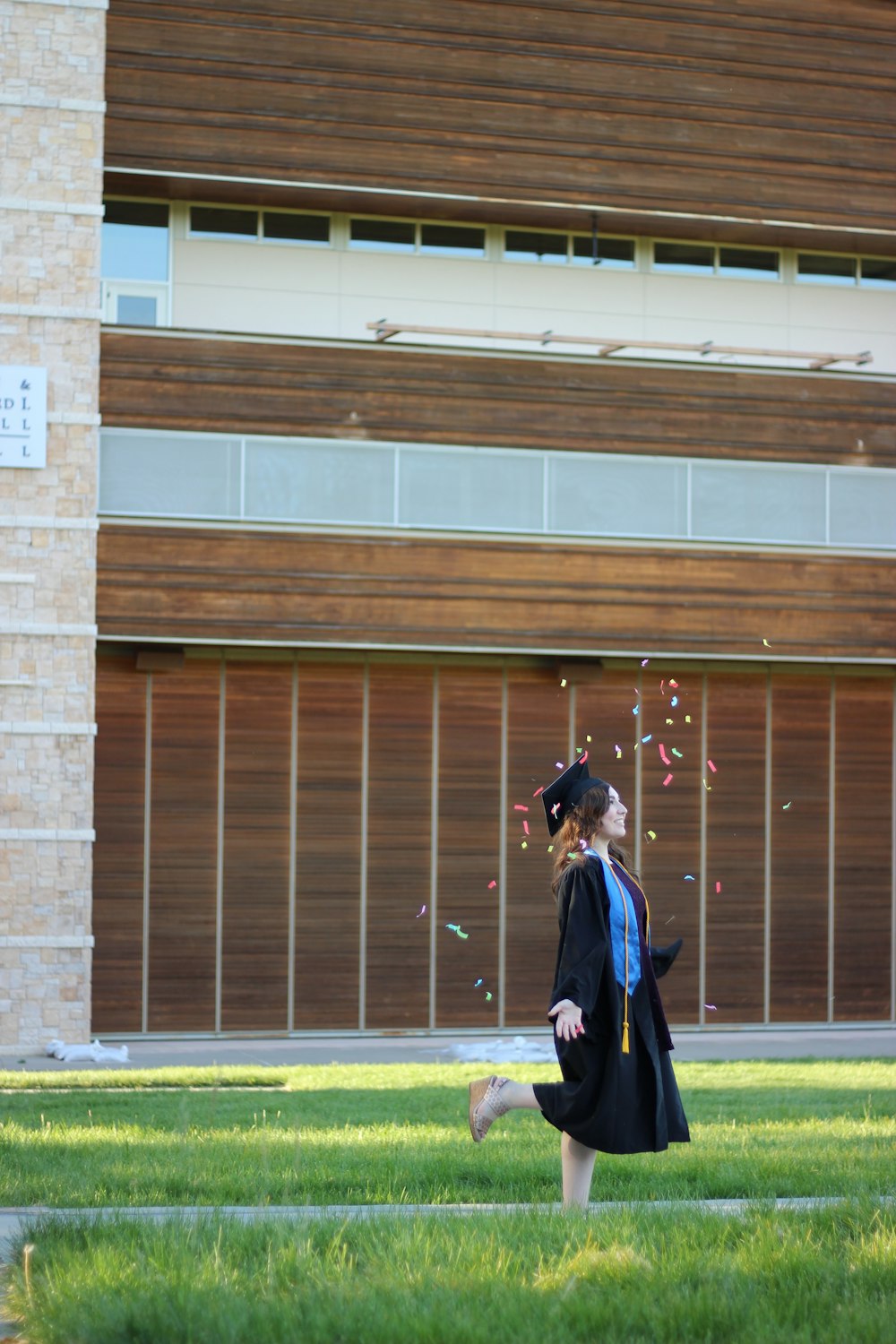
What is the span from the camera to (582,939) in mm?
7293

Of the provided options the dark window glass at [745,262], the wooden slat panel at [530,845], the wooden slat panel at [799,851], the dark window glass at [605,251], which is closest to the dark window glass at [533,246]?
the dark window glass at [605,251]

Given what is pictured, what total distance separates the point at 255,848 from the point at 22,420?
525cm

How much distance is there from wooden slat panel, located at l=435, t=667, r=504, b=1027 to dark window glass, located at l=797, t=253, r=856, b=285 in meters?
6.80

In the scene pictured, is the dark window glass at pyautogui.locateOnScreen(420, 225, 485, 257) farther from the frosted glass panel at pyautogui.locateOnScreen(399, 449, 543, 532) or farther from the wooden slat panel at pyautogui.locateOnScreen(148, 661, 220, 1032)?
the wooden slat panel at pyautogui.locateOnScreen(148, 661, 220, 1032)

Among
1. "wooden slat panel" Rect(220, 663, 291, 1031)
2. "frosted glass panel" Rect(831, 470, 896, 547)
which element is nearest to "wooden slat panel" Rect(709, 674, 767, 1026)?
"frosted glass panel" Rect(831, 470, 896, 547)

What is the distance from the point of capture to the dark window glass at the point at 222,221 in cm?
2081

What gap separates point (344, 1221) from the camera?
6.79 m

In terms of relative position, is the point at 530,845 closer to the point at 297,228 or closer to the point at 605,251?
the point at 605,251

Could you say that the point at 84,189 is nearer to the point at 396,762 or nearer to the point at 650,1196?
the point at 396,762

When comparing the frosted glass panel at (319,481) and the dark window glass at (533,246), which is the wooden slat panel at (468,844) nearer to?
the frosted glass panel at (319,481)

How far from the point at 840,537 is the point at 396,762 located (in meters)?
5.92

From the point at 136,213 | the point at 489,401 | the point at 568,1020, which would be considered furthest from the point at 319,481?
the point at 568,1020

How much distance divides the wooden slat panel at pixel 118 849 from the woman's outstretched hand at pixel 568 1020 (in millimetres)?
13060

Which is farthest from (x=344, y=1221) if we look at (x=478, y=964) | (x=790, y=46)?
(x=790, y=46)
